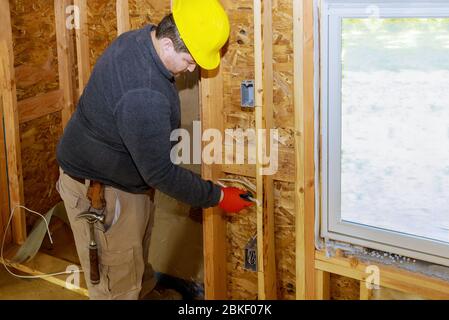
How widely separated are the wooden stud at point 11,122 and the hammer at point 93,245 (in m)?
1.11

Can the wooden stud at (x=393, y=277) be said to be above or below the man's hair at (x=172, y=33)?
below

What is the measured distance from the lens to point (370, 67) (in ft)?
7.11

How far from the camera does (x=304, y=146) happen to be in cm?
235

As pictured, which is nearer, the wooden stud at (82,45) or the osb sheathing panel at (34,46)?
the wooden stud at (82,45)

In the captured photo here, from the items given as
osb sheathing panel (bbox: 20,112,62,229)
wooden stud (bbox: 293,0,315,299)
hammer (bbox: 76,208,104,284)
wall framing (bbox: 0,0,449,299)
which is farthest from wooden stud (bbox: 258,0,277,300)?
osb sheathing panel (bbox: 20,112,62,229)

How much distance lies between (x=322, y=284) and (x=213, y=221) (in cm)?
55

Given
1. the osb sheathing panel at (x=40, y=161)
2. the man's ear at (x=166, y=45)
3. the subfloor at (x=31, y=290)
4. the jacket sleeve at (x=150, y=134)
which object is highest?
the man's ear at (x=166, y=45)

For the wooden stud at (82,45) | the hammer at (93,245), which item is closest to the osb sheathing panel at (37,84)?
the wooden stud at (82,45)

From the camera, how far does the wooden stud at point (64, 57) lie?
347 centimetres

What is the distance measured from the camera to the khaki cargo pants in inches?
102

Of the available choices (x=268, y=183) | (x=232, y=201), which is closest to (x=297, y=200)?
(x=268, y=183)

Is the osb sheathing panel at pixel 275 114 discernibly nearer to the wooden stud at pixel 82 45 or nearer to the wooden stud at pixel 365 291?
the wooden stud at pixel 365 291

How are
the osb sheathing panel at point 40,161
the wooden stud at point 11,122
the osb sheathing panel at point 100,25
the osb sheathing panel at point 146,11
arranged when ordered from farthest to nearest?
the osb sheathing panel at point 40,161 < the wooden stud at point 11,122 < the osb sheathing panel at point 100,25 < the osb sheathing panel at point 146,11

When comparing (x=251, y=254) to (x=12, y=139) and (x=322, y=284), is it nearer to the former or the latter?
(x=322, y=284)
